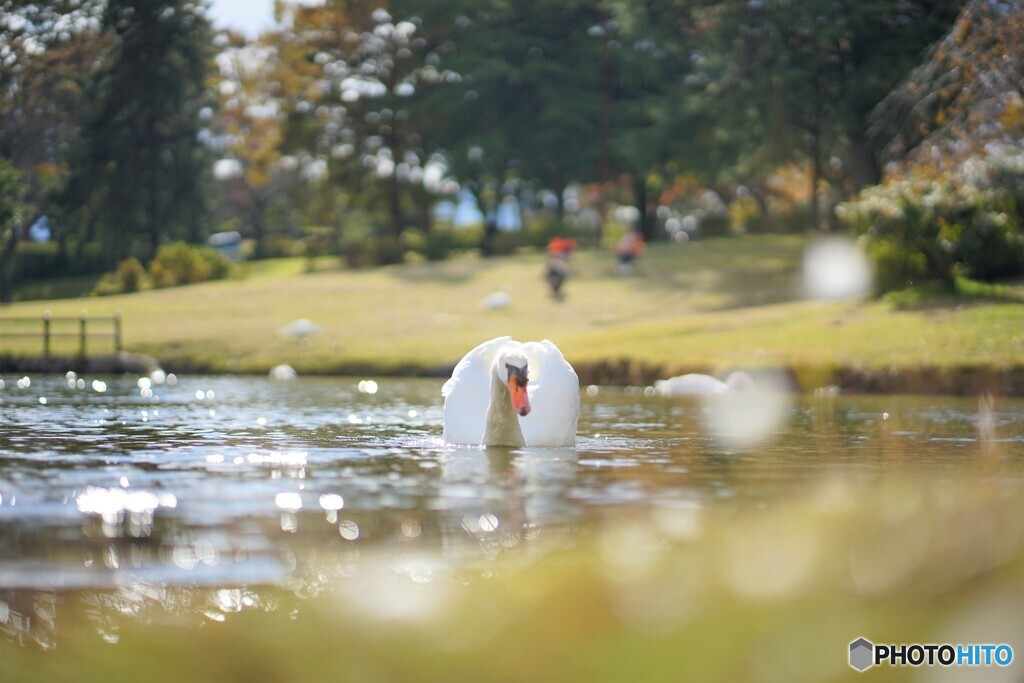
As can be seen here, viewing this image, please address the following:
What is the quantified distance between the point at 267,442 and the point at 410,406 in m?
7.81

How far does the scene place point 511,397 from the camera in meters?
14.7

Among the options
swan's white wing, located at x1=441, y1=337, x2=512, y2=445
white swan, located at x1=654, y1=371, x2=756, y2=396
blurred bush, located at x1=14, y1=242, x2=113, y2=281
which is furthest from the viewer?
blurred bush, located at x1=14, y1=242, x2=113, y2=281

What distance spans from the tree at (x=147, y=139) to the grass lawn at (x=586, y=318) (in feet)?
33.5

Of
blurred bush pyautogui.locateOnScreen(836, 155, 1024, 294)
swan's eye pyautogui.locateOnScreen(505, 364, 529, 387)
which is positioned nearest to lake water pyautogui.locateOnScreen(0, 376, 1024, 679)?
swan's eye pyautogui.locateOnScreen(505, 364, 529, 387)

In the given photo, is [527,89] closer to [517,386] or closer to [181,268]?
[181,268]

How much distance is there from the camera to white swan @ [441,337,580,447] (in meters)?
15.1

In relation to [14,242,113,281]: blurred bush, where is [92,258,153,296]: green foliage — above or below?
below

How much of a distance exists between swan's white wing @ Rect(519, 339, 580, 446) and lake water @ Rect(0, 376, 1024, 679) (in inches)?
14.2

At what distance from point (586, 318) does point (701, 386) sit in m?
18.2

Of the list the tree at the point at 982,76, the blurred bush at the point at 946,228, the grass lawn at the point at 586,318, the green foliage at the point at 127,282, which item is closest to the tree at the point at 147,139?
the green foliage at the point at 127,282

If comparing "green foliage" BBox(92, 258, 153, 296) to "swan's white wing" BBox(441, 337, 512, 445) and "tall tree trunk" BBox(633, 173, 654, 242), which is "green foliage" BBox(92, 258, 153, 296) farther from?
"swan's white wing" BBox(441, 337, 512, 445)

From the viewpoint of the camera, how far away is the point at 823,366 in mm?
29969

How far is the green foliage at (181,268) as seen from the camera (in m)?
64.5

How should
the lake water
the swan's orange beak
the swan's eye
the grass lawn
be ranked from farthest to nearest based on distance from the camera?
1. the grass lawn
2. the swan's eye
3. the swan's orange beak
4. the lake water
